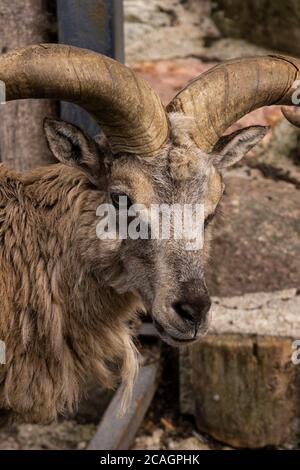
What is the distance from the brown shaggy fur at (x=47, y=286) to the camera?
15.2ft

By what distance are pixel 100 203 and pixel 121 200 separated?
8.3 inches

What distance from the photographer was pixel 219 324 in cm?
638

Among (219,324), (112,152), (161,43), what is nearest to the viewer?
(112,152)

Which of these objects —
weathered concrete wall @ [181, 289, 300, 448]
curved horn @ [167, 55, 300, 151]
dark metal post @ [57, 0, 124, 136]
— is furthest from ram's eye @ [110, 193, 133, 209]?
weathered concrete wall @ [181, 289, 300, 448]

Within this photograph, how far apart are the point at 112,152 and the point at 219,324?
235 centimetres

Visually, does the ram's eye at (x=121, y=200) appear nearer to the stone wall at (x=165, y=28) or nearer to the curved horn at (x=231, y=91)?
the curved horn at (x=231, y=91)

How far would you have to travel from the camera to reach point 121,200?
436 cm

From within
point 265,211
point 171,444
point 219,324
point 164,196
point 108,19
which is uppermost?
point 108,19

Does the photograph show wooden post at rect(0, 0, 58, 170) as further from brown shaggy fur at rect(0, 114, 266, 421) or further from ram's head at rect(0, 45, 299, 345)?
ram's head at rect(0, 45, 299, 345)

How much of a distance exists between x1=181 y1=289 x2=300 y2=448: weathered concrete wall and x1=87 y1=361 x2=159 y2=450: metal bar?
298mm

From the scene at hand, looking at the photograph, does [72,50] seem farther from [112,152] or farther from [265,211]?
[265,211]

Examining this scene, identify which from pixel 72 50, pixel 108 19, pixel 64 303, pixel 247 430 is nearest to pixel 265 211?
pixel 247 430

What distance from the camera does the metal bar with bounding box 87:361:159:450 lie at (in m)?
6.12

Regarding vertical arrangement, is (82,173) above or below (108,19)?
below
